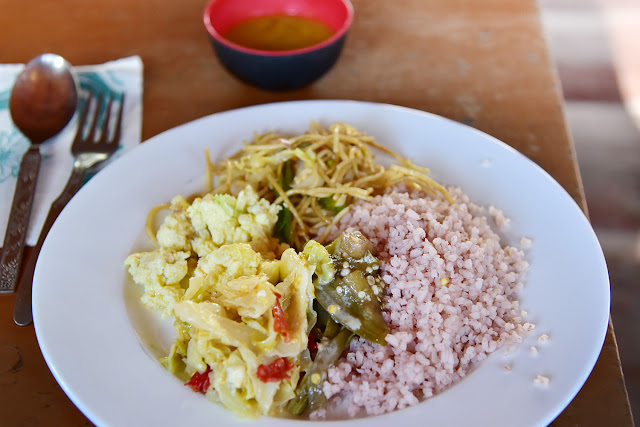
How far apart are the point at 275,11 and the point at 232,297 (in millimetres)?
1330

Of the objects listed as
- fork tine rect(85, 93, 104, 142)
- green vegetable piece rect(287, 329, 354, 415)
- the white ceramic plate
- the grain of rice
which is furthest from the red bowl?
the grain of rice

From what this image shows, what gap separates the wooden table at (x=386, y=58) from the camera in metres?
2.10

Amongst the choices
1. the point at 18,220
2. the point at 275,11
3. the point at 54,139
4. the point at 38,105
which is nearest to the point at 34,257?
the point at 18,220

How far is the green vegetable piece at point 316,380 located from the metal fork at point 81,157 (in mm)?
750

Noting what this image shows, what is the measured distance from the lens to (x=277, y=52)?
6.25 ft

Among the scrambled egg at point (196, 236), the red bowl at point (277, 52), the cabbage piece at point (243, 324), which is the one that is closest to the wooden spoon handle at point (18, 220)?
the scrambled egg at point (196, 236)

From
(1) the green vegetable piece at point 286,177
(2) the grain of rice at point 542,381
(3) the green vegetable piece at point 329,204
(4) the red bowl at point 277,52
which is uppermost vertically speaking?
(4) the red bowl at point 277,52

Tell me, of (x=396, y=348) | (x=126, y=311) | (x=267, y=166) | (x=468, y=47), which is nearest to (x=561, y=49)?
(x=468, y=47)

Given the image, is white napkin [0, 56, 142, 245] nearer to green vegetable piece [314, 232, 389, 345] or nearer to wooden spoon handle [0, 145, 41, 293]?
wooden spoon handle [0, 145, 41, 293]

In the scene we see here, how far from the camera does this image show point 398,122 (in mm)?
1900

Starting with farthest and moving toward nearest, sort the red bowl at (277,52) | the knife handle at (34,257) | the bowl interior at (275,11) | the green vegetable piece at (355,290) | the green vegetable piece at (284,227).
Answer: the bowl interior at (275,11) < the red bowl at (277,52) < the green vegetable piece at (284,227) < the knife handle at (34,257) < the green vegetable piece at (355,290)

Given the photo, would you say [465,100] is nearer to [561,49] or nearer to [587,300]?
[587,300]

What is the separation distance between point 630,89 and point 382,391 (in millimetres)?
3219

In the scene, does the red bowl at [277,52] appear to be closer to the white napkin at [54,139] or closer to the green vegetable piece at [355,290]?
the white napkin at [54,139]
